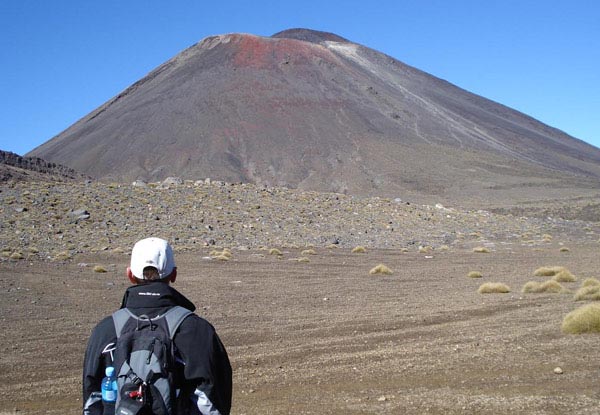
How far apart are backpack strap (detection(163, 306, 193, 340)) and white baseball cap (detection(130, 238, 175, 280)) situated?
25cm

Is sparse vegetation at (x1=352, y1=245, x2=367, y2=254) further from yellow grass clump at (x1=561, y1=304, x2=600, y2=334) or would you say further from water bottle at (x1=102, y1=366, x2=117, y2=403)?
water bottle at (x1=102, y1=366, x2=117, y2=403)

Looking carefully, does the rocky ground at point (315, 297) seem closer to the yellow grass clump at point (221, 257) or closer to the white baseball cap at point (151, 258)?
the yellow grass clump at point (221, 257)

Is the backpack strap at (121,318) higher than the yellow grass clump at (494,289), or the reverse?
the backpack strap at (121,318)

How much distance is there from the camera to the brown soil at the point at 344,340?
7883 mm

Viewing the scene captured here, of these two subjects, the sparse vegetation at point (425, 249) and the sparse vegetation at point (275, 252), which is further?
the sparse vegetation at point (425, 249)

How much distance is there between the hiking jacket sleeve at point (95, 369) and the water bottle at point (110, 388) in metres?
0.12

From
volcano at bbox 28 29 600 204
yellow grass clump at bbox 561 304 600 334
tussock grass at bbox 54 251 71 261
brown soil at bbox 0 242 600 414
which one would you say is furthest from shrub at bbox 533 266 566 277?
volcano at bbox 28 29 600 204

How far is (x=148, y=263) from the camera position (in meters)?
3.61

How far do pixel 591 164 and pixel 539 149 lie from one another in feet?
33.1

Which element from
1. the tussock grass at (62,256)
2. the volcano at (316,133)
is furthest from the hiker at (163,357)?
the volcano at (316,133)

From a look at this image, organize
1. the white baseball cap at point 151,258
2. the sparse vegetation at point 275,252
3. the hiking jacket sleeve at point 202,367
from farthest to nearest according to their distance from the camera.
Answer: the sparse vegetation at point 275,252
the white baseball cap at point 151,258
the hiking jacket sleeve at point 202,367

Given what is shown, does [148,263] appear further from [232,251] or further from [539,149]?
[539,149]

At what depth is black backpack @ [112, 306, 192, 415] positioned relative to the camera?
3.21 m

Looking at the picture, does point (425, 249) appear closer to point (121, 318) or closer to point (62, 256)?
point (62, 256)
